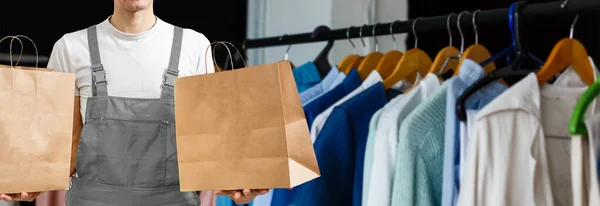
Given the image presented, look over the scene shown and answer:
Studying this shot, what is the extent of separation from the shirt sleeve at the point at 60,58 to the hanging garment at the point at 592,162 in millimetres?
689

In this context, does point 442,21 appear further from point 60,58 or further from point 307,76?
point 60,58

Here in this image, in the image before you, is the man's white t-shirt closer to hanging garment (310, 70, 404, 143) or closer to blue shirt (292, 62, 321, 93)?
hanging garment (310, 70, 404, 143)

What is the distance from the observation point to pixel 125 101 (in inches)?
22.9

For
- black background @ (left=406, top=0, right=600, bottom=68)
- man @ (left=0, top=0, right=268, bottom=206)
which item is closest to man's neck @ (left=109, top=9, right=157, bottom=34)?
man @ (left=0, top=0, right=268, bottom=206)

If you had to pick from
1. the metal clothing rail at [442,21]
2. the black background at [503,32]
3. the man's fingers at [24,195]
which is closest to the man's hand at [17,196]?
the man's fingers at [24,195]

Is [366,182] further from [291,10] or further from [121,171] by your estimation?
[121,171]

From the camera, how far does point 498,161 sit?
3.48 ft

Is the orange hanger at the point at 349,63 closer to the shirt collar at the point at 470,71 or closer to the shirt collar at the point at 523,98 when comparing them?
the shirt collar at the point at 470,71

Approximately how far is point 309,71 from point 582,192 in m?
0.72

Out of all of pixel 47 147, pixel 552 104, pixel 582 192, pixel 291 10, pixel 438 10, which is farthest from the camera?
pixel 438 10

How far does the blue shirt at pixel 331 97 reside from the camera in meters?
1.37

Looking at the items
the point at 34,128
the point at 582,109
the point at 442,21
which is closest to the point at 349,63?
the point at 442,21

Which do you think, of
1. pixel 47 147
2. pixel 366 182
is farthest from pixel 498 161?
pixel 47 147

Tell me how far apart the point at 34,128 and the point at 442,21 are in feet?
2.79
